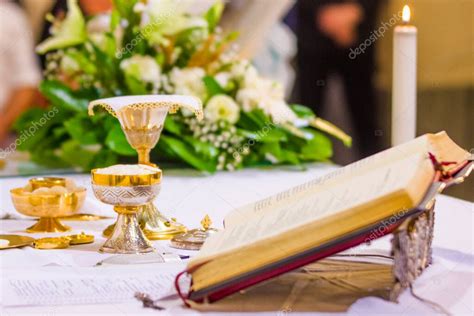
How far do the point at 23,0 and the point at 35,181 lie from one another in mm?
1674

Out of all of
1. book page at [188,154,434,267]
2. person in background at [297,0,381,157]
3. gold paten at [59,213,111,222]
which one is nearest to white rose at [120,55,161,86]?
gold paten at [59,213,111,222]

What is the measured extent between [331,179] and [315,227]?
15 centimetres

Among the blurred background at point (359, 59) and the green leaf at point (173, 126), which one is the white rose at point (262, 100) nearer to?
the green leaf at point (173, 126)

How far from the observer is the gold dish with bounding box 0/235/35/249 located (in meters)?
1.29

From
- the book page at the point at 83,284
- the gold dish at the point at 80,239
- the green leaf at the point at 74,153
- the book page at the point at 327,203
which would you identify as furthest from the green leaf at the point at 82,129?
the book page at the point at 327,203

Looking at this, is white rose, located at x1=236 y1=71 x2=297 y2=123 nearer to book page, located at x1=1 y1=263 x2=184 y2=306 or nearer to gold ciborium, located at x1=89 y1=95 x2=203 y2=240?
gold ciborium, located at x1=89 y1=95 x2=203 y2=240

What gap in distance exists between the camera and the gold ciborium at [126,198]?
3.88 feet

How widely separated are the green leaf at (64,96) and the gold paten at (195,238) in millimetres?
962

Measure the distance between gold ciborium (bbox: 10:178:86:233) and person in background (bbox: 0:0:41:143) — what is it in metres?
1.51

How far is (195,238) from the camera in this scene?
4.21ft

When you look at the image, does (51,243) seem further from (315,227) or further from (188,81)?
(188,81)

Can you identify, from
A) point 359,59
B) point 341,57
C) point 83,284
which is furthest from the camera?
point 359,59

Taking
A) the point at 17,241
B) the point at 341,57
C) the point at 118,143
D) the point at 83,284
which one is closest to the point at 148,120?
the point at 17,241

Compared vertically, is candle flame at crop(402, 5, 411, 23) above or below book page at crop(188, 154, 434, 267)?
above
